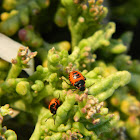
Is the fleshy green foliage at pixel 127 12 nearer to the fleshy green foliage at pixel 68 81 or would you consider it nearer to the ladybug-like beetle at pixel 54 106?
the fleshy green foliage at pixel 68 81

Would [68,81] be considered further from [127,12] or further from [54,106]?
[127,12]

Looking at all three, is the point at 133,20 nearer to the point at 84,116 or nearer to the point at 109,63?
the point at 109,63

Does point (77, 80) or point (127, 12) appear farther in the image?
point (127, 12)

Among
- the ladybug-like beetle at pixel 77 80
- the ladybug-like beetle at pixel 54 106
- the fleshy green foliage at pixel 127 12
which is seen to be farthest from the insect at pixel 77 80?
the fleshy green foliage at pixel 127 12

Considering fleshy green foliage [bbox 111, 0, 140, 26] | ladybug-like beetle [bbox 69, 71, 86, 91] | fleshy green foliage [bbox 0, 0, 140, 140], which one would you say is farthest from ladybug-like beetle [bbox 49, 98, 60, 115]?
fleshy green foliage [bbox 111, 0, 140, 26]

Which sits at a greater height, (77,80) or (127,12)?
(127,12)

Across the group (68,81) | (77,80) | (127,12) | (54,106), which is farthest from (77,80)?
(127,12)

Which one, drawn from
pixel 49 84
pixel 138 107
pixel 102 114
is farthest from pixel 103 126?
pixel 138 107
